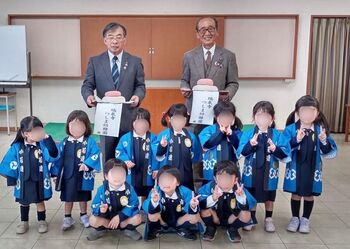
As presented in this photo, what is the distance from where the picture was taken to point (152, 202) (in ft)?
8.59

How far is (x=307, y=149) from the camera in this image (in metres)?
2.81

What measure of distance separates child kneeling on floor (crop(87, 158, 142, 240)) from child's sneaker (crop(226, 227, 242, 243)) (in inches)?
25.6

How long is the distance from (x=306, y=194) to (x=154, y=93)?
3790 mm

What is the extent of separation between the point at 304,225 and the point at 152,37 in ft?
13.8

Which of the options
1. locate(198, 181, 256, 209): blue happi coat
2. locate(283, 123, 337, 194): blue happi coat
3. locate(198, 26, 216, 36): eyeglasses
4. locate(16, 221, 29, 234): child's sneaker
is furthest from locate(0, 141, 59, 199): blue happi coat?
locate(283, 123, 337, 194): blue happi coat

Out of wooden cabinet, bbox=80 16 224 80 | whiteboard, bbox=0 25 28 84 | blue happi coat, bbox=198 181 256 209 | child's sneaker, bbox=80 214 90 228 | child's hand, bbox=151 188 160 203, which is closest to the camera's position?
child's hand, bbox=151 188 160 203

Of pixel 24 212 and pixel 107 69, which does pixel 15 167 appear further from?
pixel 107 69

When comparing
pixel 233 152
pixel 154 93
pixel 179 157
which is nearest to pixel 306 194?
pixel 233 152

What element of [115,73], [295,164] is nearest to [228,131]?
[295,164]

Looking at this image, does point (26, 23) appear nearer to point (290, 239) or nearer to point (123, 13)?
point (123, 13)

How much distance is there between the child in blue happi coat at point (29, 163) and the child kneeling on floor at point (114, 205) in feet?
1.41

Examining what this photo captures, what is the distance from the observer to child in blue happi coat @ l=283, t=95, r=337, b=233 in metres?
2.79

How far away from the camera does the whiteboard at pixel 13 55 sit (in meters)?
6.06

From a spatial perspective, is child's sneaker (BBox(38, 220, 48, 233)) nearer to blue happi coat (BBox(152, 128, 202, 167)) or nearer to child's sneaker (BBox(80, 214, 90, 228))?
child's sneaker (BBox(80, 214, 90, 228))
